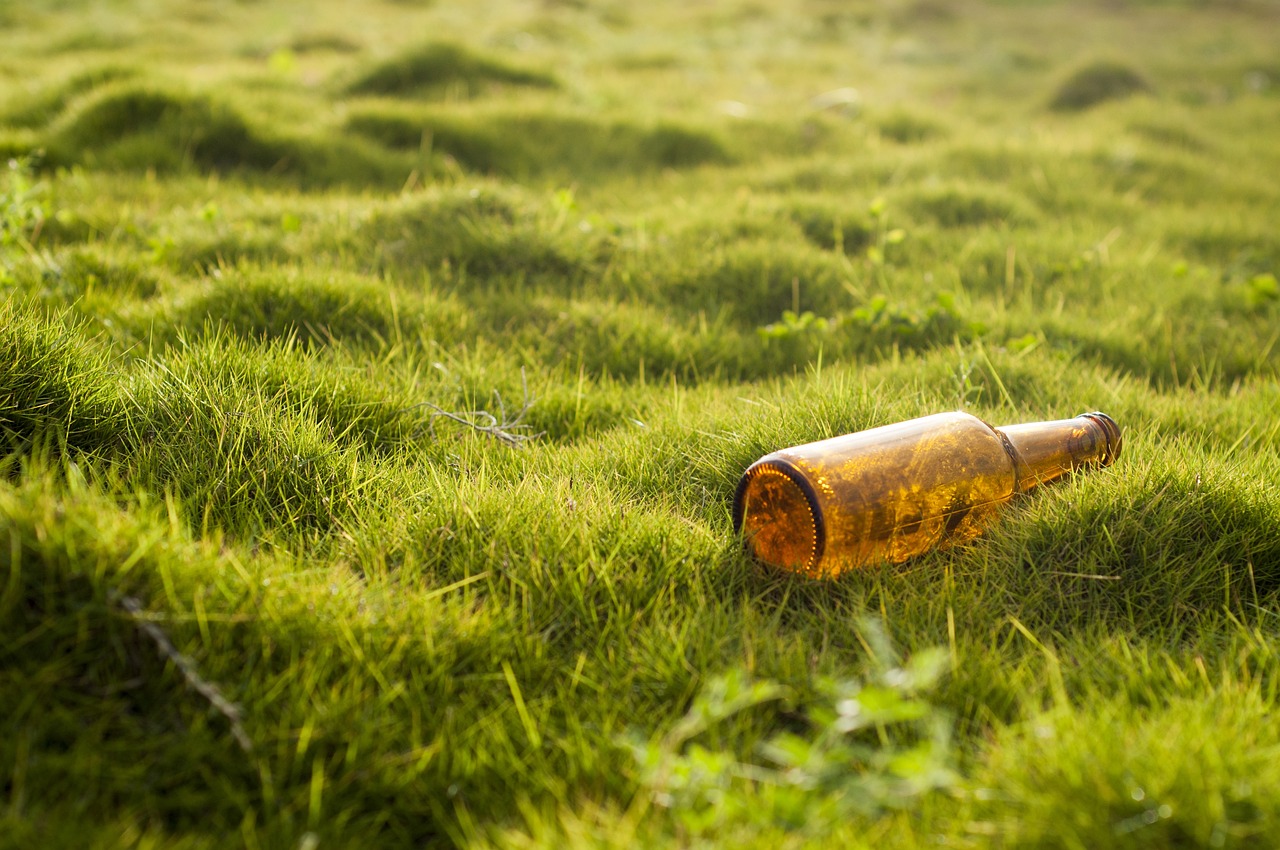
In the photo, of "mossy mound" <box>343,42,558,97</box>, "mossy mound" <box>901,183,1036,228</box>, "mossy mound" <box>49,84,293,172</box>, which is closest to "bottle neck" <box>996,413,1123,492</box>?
"mossy mound" <box>901,183,1036,228</box>

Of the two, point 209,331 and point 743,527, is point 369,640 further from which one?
point 209,331

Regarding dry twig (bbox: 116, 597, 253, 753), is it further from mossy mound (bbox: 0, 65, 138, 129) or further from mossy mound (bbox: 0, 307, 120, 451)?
mossy mound (bbox: 0, 65, 138, 129)

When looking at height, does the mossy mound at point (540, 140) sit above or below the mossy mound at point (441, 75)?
below

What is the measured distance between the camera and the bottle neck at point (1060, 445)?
7.98 ft

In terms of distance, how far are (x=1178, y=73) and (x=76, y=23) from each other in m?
13.0

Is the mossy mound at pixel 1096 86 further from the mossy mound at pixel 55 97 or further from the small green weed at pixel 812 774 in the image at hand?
the small green weed at pixel 812 774

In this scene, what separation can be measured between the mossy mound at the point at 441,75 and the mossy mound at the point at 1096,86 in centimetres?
520

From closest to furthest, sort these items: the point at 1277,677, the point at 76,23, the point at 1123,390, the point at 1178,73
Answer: the point at 1277,677 → the point at 1123,390 → the point at 76,23 → the point at 1178,73

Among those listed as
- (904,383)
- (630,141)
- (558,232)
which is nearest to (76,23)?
Result: (630,141)

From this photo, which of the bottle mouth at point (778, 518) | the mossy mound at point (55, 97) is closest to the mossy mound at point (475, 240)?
the bottle mouth at point (778, 518)

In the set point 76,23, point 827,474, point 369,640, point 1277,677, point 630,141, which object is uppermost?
point 76,23

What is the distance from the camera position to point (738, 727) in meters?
1.70

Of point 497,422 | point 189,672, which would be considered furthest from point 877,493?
point 189,672

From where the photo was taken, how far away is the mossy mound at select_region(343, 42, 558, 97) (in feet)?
23.3
